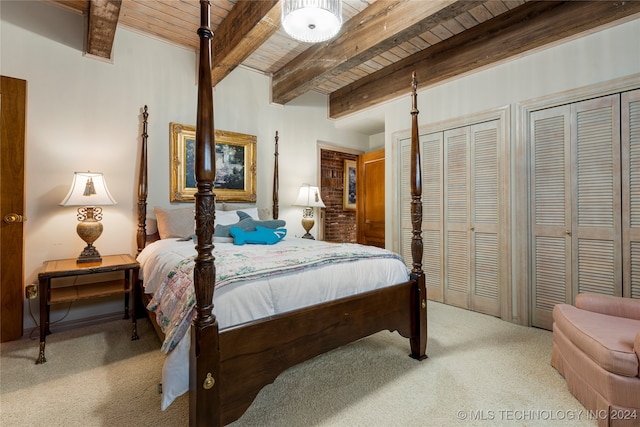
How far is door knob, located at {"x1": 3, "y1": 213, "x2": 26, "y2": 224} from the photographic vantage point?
7.84ft

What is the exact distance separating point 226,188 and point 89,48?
177cm

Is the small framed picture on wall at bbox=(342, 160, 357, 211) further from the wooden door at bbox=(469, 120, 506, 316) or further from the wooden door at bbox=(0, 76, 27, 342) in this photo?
the wooden door at bbox=(0, 76, 27, 342)

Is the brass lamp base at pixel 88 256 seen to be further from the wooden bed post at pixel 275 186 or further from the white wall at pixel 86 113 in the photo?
the wooden bed post at pixel 275 186

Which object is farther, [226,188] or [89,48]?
[226,188]

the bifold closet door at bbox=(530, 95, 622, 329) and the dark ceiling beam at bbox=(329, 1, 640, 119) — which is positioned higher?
the dark ceiling beam at bbox=(329, 1, 640, 119)

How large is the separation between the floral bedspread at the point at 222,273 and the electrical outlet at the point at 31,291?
1493 mm

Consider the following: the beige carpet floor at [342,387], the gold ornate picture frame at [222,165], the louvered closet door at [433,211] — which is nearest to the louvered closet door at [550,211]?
the beige carpet floor at [342,387]

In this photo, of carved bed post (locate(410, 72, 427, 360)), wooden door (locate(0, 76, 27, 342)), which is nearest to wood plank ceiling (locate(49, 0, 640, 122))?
carved bed post (locate(410, 72, 427, 360))

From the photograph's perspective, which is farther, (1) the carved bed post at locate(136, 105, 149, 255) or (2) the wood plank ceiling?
(1) the carved bed post at locate(136, 105, 149, 255)

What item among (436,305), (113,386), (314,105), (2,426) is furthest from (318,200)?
(2,426)

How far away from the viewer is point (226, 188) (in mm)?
3611

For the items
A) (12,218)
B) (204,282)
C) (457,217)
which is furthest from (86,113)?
(457,217)

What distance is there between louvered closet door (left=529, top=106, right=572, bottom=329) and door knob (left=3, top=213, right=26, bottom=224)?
4.40 meters

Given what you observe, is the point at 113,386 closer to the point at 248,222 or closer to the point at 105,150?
the point at 248,222
